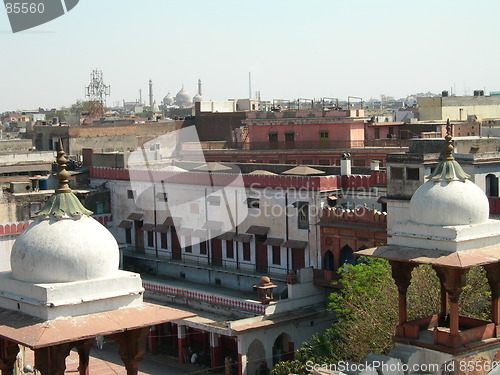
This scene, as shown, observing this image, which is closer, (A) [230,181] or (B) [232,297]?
(B) [232,297]

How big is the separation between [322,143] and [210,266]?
12.5 meters

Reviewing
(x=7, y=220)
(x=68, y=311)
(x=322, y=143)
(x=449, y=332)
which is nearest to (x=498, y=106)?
(x=322, y=143)

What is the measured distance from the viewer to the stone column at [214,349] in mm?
31703

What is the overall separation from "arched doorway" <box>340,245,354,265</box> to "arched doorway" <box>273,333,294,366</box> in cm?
315

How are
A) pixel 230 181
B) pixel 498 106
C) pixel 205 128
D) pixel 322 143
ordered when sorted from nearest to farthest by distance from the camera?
1. pixel 230 181
2. pixel 322 143
3. pixel 205 128
4. pixel 498 106

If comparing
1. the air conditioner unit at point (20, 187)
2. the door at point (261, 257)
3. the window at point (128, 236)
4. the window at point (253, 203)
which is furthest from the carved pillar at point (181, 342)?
the air conditioner unit at point (20, 187)

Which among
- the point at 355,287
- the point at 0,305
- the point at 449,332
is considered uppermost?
the point at 0,305

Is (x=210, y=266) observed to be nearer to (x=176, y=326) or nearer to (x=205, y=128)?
(x=176, y=326)

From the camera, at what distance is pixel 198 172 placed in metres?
38.7

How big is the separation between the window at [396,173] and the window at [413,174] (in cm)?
26

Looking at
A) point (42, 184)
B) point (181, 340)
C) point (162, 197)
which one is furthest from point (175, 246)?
point (42, 184)

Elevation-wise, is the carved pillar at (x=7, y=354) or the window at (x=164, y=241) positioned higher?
the carved pillar at (x=7, y=354)

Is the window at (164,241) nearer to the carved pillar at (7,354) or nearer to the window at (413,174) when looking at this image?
the window at (413,174)

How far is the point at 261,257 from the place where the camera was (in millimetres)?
35656
